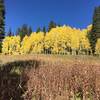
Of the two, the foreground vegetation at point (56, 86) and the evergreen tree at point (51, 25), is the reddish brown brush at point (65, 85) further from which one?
the evergreen tree at point (51, 25)

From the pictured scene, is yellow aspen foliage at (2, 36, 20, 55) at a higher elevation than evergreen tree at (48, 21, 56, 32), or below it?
below

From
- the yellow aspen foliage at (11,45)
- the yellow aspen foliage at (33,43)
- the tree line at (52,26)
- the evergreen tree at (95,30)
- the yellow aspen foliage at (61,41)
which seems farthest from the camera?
the yellow aspen foliage at (11,45)

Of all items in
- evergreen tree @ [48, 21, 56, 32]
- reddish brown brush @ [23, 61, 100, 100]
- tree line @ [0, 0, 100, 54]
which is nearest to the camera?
reddish brown brush @ [23, 61, 100, 100]

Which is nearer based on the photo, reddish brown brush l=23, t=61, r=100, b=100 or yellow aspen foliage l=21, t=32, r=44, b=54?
reddish brown brush l=23, t=61, r=100, b=100

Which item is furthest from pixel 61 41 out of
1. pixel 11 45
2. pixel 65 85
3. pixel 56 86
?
pixel 56 86

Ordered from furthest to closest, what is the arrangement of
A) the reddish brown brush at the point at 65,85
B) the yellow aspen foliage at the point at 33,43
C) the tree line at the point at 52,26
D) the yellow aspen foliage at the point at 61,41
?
the yellow aspen foliage at the point at 33,43
the yellow aspen foliage at the point at 61,41
the tree line at the point at 52,26
the reddish brown brush at the point at 65,85

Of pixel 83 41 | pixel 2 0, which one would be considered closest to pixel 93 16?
pixel 83 41

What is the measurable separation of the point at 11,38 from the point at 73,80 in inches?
5219

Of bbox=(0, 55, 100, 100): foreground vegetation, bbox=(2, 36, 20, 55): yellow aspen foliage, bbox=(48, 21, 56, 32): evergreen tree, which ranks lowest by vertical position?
bbox=(0, 55, 100, 100): foreground vegetation

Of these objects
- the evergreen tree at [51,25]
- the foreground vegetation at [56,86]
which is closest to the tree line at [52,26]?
the evergreen tree at [51,25]

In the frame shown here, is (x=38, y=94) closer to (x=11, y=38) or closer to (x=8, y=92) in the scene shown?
(x=8, y=92)

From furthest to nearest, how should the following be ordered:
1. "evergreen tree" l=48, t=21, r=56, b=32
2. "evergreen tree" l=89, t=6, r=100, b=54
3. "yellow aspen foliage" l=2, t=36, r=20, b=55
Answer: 1. "yellow aspen foliage" l=2, t=36, r=20, b=55
2. "evergreen tree" l=48, t=21, r=56, b=32
3. "evergreen tree" l=89, t=6, r=100, b=54

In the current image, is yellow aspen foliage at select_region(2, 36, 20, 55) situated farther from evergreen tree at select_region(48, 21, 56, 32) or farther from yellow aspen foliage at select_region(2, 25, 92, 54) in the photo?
evergreen tree at select_region(48, 21, 56, 32)

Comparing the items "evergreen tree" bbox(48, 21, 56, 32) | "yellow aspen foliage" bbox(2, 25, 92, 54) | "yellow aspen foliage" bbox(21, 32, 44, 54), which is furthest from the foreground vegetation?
"evergreen tree" bbox(48, 21, 56, 32)
